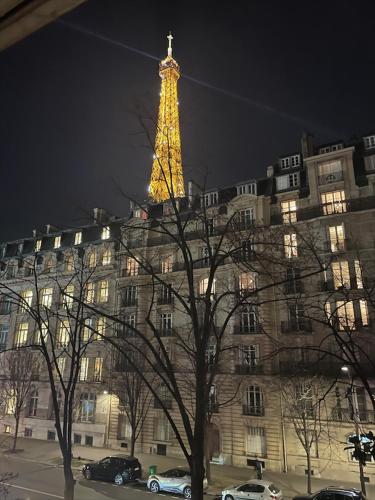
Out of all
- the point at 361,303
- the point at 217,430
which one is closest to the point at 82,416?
the point at 217,430

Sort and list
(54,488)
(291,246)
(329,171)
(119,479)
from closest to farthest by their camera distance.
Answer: (291,246), (54,488), (119,479), (329,171)

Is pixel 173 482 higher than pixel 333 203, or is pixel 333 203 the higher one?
pixel 333 203

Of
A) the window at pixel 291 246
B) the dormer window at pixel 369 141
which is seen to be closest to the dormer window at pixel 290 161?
the dormer window at pixel 369 141

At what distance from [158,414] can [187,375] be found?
5.35 m

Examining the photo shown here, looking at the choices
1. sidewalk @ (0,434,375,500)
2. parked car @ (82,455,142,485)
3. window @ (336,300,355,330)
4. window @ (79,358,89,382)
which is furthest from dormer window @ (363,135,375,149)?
window @ (79,358,89,382)

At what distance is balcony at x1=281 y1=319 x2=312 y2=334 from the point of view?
Answer: 94.7 ft

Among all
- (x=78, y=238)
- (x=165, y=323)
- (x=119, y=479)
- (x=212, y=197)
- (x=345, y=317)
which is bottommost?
(x=119, y=479)

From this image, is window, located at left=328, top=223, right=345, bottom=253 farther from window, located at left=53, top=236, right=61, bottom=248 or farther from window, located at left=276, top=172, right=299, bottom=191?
window, located at left=53, top=236, right=61, bottom=248

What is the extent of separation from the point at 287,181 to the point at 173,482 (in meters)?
26.3

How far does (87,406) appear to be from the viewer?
123ft

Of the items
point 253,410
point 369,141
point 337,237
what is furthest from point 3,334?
point 369,141

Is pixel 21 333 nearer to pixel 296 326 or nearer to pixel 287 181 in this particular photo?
pixel 296 326

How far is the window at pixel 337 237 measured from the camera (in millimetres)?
29875

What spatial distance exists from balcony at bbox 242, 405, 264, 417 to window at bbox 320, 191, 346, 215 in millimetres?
16778
